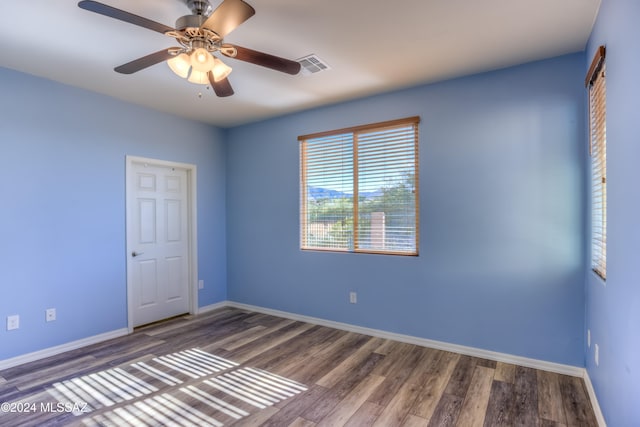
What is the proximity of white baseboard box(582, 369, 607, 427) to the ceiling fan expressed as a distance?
114 inches

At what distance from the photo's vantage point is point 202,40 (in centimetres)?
191

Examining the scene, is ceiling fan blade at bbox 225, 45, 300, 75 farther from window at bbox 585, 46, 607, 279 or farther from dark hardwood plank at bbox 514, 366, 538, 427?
dark hardwood plank at bbox 514, 366, 538, 427

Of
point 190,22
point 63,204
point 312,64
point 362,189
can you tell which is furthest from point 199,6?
point 63,204

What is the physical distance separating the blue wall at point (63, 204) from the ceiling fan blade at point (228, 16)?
2.36 meters

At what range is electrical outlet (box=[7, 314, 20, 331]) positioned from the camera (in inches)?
111

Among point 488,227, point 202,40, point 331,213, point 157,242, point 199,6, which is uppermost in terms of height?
point 199,6

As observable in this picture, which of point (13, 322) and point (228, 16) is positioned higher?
point (228, 16)

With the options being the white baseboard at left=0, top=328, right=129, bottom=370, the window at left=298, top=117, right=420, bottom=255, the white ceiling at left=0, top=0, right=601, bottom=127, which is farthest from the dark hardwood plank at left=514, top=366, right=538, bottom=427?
the white baseboard at left=0, top=328, right=129, bottom=370

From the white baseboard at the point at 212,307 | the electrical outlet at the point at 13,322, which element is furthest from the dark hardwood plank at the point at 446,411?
the electrical outlet at the point at 13,322

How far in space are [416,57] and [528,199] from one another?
153 cm

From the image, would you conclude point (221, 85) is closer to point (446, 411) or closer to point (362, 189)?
point (362, 189)

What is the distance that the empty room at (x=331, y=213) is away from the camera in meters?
2.05

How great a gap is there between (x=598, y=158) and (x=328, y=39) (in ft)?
6.78

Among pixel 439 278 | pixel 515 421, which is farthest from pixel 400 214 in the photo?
pixel 515 421
